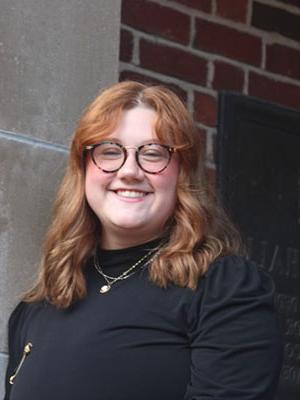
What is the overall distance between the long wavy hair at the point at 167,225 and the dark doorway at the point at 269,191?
134cm

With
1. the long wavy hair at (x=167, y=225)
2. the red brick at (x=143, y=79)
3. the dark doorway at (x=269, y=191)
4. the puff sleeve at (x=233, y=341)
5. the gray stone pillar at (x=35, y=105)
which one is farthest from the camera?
the dark doorway at (x=269, y=191)

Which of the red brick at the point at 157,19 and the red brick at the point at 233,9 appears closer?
the red brick at the point at 157,19

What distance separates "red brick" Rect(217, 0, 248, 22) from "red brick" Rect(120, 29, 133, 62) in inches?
17.7

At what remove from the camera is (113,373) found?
278 cm

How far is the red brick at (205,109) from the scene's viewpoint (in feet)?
15.0

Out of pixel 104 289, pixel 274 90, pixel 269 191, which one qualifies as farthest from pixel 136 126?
pixel 274 90

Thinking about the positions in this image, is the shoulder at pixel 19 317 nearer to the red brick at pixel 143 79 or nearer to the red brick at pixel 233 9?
the red brick at pixel 143 79

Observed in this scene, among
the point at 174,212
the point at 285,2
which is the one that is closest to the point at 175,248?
the point at 174,212

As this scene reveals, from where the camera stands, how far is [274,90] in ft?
15.8

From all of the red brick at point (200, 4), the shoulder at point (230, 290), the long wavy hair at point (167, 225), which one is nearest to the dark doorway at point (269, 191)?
the red brick at point (200, 4)

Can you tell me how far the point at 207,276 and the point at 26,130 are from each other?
0.83 m

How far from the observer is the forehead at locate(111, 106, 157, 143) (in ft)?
9.75

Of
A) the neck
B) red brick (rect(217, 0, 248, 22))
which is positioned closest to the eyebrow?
the neck

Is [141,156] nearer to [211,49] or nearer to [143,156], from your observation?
[143,156]
